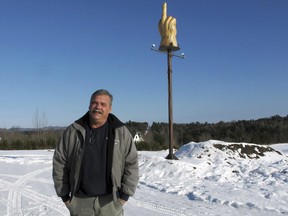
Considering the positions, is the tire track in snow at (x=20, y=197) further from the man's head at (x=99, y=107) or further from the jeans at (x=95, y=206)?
the man's head at (x=99, y=107)

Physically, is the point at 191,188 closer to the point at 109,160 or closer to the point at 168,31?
the point at 109,160

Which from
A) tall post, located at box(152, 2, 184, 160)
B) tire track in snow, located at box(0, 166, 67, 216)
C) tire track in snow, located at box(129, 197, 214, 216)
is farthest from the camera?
tall post, located at box(152, 2, 184, 160)

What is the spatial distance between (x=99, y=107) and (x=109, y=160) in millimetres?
484

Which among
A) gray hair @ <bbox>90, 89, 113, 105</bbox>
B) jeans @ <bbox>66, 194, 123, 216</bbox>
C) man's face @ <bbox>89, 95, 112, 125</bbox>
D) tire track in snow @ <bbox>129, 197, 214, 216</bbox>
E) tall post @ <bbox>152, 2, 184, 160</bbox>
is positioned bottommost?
tire track in snow @ <bbox>129, 197, 214, 216</bbox>

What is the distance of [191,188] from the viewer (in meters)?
8.06

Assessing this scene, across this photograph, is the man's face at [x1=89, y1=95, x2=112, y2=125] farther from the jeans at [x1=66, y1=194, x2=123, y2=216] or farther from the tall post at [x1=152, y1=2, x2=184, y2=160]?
the tall post at [x1=152, y1=2, x2=184, y2=160]

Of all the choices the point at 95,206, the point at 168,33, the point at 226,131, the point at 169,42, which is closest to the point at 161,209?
the point at 95,206

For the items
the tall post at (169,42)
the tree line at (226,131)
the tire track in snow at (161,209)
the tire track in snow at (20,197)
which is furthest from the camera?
the tree line at (226,131)

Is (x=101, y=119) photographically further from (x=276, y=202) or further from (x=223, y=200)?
(x=276, y=202)

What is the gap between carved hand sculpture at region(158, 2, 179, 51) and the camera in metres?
12.2

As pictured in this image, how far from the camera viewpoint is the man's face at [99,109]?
3.10 meters

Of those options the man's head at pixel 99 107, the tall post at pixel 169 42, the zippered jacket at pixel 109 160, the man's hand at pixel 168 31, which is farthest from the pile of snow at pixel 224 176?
the man's head at pixel 99 107

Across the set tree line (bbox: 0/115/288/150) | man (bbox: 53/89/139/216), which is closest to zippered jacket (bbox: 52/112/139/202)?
man (bbox: 53/89/139/216)

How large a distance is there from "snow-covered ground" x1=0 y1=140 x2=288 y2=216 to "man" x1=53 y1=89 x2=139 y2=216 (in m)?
A: 3.01
